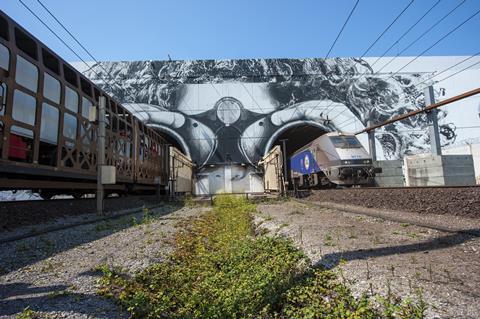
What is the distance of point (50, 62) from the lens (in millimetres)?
8320

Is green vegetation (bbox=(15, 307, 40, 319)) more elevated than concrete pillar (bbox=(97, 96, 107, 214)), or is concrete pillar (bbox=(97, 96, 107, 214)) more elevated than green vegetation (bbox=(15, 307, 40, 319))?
concrete pillar (bbox=(97, 96, 107, 214))

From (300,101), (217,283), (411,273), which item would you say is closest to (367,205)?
(411,273)

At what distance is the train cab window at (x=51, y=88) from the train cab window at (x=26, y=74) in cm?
35

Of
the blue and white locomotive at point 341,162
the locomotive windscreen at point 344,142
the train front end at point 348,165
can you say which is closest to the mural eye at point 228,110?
the blue and white locomotive at point 341,162

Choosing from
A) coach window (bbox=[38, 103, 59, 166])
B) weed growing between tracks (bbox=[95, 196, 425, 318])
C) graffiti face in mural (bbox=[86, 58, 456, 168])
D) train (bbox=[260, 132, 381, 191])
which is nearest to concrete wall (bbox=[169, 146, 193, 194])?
graffiti face in mural (bbox=[86, 58, 456, 168])

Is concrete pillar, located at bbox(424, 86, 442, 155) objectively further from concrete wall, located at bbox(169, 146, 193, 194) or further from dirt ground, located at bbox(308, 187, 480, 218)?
concrete wall, located at bbox(169, 146, 193, 194)

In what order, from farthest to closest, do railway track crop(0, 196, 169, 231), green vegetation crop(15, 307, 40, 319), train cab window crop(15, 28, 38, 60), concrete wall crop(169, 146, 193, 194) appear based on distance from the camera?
1. concrete wall crop(169, 146, 193, 194)
2. railway track crop(0, 196, 169, 231)
3. train cab window crop(15, 28, 38, 60)
4. green vegetation crop(15, 307, 40, 319)

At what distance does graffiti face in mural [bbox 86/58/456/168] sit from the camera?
33688mm

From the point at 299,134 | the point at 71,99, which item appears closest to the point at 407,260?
the point at 71,99

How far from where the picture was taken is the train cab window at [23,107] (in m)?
6.78

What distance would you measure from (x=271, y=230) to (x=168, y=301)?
4084 mm

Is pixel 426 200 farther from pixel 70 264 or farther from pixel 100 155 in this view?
pixel 100 155

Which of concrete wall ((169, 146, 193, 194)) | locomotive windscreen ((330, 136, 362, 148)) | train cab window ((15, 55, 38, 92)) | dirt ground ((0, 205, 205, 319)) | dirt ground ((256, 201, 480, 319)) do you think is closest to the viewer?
dirt ground ((256, 201, 480, 319))

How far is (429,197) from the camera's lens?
8.96 meters
